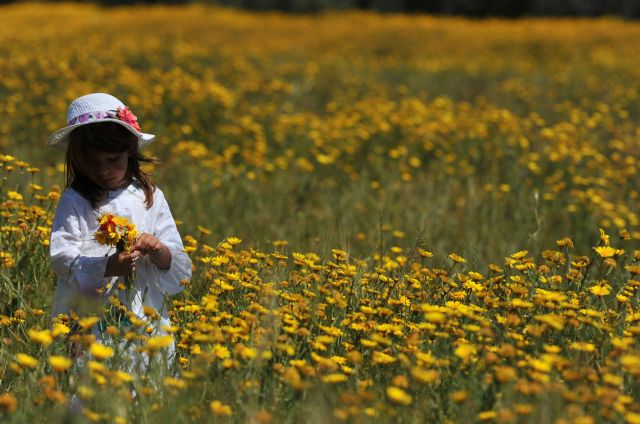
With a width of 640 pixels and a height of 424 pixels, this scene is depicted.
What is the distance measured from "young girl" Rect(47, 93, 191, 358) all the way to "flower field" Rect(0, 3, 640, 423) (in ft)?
0.41

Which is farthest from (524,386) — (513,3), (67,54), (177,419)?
(513,3)

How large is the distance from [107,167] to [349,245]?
1427 mm

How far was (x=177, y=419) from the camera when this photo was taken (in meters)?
2.18

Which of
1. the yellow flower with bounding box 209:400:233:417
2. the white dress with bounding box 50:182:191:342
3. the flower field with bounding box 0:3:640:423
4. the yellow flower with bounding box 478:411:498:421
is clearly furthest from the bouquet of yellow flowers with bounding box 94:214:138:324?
the yellow flower with bounding box 478:411:498:421

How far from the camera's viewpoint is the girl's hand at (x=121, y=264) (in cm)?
265

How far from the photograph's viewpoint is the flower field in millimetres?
2262

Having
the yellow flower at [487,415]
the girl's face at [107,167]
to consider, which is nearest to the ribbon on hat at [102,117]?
the girl's face at [107,167]

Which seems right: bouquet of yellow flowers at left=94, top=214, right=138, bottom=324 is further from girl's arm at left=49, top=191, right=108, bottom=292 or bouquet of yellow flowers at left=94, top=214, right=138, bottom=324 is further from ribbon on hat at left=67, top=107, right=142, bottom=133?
ribbon on hat at left=67, top=107, right=142, bottom=133

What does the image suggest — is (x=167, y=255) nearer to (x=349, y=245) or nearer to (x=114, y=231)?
(x=114, y=231)

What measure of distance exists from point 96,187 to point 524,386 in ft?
5.34

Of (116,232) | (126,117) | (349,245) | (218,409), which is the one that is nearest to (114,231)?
(116,232)

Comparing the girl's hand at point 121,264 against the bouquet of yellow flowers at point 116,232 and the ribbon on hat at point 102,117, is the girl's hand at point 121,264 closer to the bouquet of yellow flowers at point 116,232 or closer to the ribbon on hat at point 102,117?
the bouquet of yellow flowers at point 116,232

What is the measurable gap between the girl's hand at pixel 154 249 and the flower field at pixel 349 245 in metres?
0.16

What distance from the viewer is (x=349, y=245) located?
399cm
